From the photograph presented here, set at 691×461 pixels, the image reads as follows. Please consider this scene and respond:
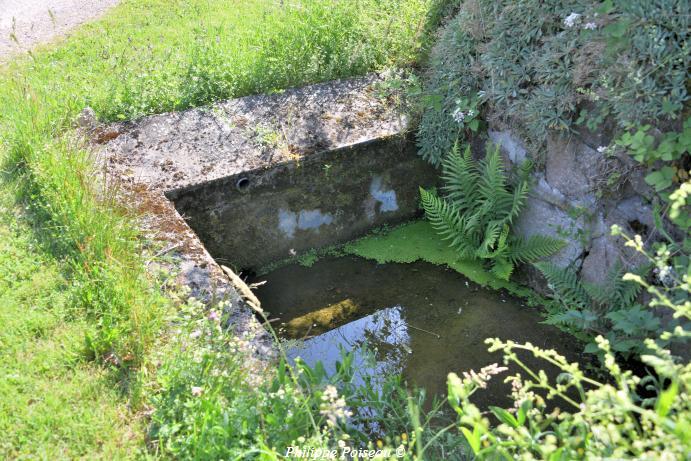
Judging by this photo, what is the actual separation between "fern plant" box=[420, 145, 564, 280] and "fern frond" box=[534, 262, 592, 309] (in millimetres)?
159

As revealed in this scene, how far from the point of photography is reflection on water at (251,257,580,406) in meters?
3.98

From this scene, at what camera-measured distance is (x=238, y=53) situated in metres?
5.42

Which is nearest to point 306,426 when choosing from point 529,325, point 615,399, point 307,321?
point 615,399

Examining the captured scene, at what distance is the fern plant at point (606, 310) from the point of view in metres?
3.52

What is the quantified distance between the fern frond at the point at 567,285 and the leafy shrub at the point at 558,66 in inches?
33.6

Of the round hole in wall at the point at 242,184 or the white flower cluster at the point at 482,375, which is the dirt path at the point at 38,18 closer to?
the round hole in wall at the point at 242,184

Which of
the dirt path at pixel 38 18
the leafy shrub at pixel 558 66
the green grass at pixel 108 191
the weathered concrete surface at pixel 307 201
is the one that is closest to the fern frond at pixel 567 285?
the leafy shrub at pixel 558 66

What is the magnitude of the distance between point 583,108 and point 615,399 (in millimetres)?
2549

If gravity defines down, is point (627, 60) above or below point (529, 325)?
above

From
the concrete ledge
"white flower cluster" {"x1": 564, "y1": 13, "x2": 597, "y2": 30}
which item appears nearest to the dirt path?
the concrete ledge

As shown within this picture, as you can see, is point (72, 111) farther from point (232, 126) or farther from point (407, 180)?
point (407, 180)

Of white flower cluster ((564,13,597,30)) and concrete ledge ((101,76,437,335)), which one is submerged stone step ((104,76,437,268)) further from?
white flower cluster ((564,13,597,30))

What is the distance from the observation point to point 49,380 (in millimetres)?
3031

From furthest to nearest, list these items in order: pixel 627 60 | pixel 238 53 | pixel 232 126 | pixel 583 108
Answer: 1. pixel 238 53
2. pixel 232 126
3. pixel 583 108
4. pixel 627 60
